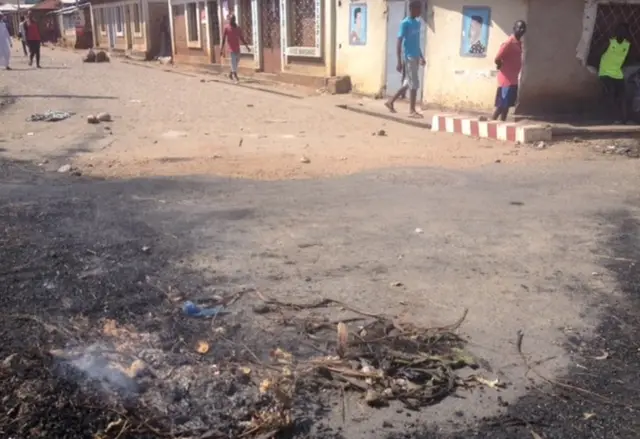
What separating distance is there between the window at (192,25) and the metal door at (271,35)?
203 inches

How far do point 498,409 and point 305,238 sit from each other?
8.24 feet

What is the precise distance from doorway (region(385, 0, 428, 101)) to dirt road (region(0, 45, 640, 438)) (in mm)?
4028

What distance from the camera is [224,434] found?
2.76 metres

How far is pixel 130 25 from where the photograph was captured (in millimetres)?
30812

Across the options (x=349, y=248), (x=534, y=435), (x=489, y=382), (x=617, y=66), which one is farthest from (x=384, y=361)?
(x=617, y=66)

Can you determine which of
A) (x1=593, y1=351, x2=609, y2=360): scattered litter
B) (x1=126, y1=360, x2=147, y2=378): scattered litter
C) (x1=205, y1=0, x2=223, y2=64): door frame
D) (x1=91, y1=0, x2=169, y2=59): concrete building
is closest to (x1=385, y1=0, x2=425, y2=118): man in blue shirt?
(x1=593, y1=351, x2=609, y2=360): scattered litter

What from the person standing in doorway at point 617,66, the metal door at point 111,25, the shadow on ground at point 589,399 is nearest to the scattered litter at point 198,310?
the shadow on ground at point 589,399

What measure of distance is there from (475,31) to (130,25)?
23.4 meters

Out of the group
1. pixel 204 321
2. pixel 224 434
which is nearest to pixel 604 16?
pixel 204 321

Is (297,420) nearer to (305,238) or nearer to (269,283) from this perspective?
(269,283)

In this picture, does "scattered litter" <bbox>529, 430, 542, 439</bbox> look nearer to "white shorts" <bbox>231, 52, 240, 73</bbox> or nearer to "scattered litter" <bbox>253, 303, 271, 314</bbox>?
"scattered litter" <bbox>253, 303, 271, 314</bbox>

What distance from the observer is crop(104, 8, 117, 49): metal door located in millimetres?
33188

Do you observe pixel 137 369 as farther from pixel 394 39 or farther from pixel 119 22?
pixel 119 22

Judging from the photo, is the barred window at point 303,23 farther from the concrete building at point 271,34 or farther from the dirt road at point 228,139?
the dirt road at point 228,139
